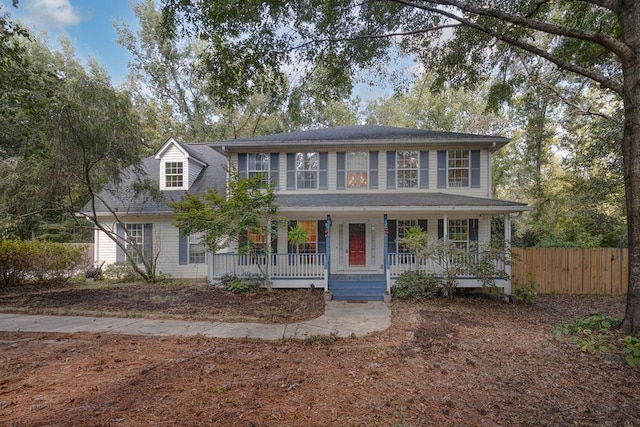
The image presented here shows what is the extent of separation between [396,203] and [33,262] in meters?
12.1

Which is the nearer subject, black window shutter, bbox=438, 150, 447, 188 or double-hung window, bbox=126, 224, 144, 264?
black window shutter, bbox=438, 150, 447, 188

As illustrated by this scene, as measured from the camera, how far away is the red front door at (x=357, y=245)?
11.2 metres

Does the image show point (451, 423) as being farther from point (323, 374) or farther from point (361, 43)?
point (361, 43)

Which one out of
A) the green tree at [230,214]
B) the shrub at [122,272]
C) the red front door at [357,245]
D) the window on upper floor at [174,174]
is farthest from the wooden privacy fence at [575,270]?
the shrub at [122,272]

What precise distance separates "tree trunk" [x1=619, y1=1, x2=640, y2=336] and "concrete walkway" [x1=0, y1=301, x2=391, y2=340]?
3.91 meters

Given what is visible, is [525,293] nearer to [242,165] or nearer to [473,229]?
[473,229]

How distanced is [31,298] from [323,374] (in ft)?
31.3

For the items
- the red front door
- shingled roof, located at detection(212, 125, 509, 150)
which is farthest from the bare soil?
shingled roof, located at detection(212, 125, 509, 150)

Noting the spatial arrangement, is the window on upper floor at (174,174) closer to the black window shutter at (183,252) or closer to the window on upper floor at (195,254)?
the black window shutter at (183,252)

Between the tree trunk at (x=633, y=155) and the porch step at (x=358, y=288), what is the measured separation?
5.54 metres

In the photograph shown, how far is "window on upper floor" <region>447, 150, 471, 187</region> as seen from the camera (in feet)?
37.0

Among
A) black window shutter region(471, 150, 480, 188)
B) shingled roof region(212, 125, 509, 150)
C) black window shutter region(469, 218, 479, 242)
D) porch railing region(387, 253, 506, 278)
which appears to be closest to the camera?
porch railing region(387, 253, 506, 278)

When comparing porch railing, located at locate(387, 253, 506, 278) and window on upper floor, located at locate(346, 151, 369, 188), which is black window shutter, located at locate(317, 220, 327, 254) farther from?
porch railing, located at locate(387, 253, 506, 278)

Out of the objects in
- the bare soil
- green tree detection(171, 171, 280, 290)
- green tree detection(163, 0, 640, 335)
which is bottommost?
the bare soil
